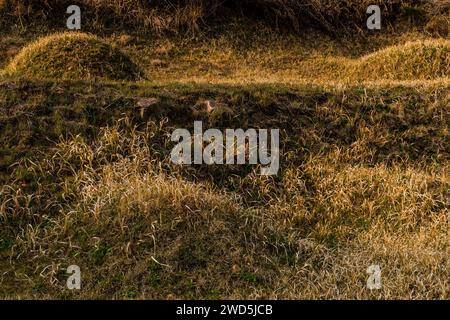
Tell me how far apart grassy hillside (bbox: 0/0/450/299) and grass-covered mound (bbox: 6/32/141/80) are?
0.11 ft

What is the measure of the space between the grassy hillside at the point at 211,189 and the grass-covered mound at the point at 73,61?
0.03 m

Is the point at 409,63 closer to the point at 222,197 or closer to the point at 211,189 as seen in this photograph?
the point at 211,189

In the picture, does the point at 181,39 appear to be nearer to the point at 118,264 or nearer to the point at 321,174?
the point at 321,174

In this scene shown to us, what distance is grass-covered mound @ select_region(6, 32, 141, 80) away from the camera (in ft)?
40.1

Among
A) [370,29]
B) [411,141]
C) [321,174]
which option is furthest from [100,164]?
[370,29]

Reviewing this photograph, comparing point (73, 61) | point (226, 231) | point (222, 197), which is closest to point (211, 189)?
point (222, 197)

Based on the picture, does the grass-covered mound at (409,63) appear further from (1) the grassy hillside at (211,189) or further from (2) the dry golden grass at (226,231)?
(2) the dry golden grass at (226,231)

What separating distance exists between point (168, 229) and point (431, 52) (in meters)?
9.09

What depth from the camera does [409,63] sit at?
46.6ft

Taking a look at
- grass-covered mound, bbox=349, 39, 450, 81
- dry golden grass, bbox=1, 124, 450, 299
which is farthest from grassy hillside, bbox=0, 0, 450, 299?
grass-covered mound, bbox=349, 39, 450, 81

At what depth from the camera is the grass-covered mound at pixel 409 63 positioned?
1391 centimetres

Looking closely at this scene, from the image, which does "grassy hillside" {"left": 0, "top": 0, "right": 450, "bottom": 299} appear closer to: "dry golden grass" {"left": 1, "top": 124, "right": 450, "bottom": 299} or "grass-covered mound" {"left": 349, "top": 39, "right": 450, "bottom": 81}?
"dry golden grass" {"left": 1, "top": 124, "right": 450, "bottom": 299}

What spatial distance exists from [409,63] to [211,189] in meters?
7.39

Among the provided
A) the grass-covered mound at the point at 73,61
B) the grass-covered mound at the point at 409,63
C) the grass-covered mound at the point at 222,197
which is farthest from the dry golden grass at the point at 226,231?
the grass-covered mound at the point at 409,63
